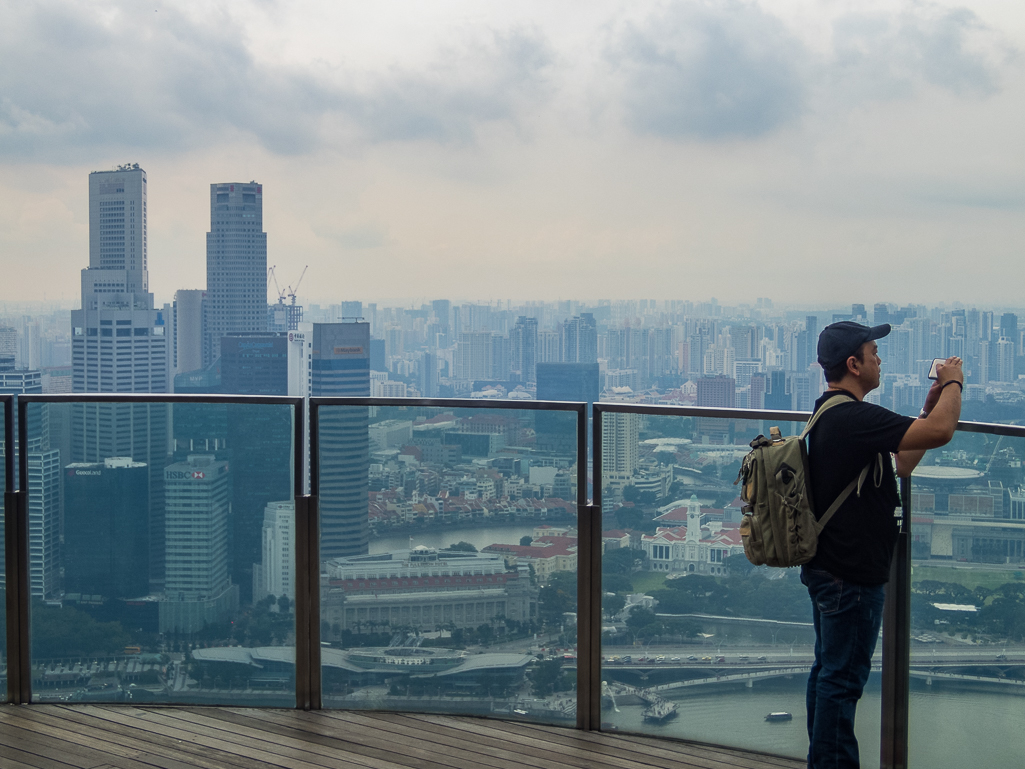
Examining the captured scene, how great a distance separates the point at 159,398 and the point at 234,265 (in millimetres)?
46946

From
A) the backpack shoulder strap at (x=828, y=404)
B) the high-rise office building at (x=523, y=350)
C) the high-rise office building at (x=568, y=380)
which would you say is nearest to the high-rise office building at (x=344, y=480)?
the backpack shoulder strap at (x=828, y=404)

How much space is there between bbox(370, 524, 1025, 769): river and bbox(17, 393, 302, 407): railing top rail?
0.59m

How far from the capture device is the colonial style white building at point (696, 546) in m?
2.69

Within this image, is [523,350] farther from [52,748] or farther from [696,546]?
[52,748]

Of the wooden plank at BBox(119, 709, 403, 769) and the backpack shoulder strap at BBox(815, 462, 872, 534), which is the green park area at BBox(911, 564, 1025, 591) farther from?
the wooden plank at BBox(119, 709, 403, 769)

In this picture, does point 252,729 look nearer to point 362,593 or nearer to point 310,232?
point 362,593

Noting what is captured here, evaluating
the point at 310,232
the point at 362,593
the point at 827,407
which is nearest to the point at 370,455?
the point at 362,593

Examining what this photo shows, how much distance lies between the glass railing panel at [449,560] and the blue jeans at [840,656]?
A: 0.95m

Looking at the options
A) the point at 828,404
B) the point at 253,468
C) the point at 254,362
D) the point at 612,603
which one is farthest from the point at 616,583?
the point at 254,362

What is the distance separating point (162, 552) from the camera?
308 centimetres

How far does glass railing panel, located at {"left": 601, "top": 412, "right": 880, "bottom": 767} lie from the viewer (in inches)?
104

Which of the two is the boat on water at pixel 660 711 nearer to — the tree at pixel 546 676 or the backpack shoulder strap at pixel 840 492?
the tree at pixel 546 676

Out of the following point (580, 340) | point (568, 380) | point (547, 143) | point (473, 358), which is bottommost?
point (568, 380)

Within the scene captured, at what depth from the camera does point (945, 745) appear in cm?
243
